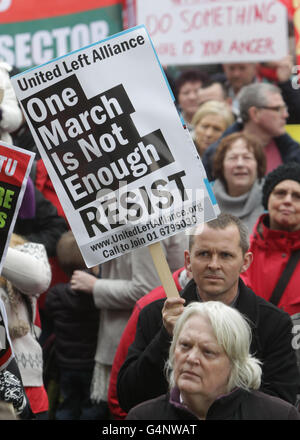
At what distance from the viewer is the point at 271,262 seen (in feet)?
17.0

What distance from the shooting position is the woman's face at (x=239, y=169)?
20.6 feet

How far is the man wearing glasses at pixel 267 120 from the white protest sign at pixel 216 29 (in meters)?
0.62

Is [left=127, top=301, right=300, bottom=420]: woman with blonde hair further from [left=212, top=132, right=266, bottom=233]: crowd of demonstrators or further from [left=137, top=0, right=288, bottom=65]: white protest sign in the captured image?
[left=137, top=0, right=288, bottom=65]: white protest sign

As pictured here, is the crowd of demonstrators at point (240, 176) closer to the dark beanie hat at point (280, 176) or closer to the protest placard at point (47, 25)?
the dark beanie hat at point (280, 176)

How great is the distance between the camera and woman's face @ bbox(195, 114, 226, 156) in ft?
24.8

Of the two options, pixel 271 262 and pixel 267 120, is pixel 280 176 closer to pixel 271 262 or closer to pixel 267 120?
pixel 271 262

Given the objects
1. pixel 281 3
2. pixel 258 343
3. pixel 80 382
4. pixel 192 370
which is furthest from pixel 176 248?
pixel 281 3

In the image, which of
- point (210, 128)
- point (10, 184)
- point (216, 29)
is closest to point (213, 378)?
point (10, 184)

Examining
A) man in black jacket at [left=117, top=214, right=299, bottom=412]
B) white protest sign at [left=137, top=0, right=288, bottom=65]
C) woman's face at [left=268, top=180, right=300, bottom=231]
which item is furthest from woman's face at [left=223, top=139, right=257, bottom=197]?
man in black jacket at [left=117, top=214, right=299, bottom=412]

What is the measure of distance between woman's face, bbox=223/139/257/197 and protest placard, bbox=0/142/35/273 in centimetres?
235

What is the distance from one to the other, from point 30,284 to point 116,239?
0.59 m

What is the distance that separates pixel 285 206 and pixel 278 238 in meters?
0.18

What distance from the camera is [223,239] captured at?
4422 mm
